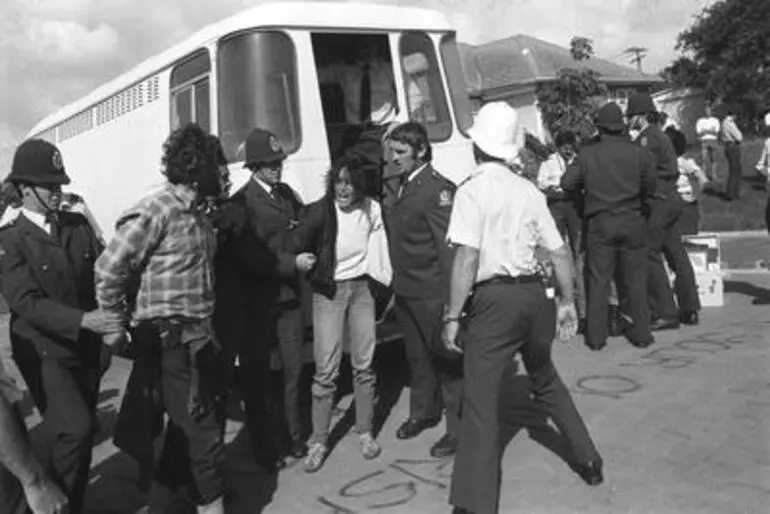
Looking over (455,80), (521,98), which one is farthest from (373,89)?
(521,98)

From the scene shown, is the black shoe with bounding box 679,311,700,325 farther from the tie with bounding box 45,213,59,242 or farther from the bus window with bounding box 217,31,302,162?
the tie with bounding box 45,213,59,242

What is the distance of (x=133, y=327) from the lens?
3852mm

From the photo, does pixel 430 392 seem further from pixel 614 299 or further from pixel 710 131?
pixel 710 131

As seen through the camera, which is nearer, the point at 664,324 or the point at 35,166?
the point at 35,166

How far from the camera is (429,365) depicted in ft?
18.0

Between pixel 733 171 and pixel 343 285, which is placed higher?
pixel 733 171

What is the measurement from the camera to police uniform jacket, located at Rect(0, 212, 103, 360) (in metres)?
3.78

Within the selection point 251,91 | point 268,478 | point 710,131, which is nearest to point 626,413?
point 268,478

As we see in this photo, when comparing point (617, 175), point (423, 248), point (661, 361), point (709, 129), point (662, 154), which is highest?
point (709, 129)

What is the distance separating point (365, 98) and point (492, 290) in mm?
4008

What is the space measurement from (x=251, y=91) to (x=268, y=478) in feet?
10.2

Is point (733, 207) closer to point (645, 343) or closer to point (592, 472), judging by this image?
point (645, 343)

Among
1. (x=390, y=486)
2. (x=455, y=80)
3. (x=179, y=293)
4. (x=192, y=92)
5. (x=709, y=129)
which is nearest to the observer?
(x=179, y=293)

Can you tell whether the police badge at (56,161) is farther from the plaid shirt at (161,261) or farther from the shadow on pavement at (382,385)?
the shadow on pavement at (382,385)
